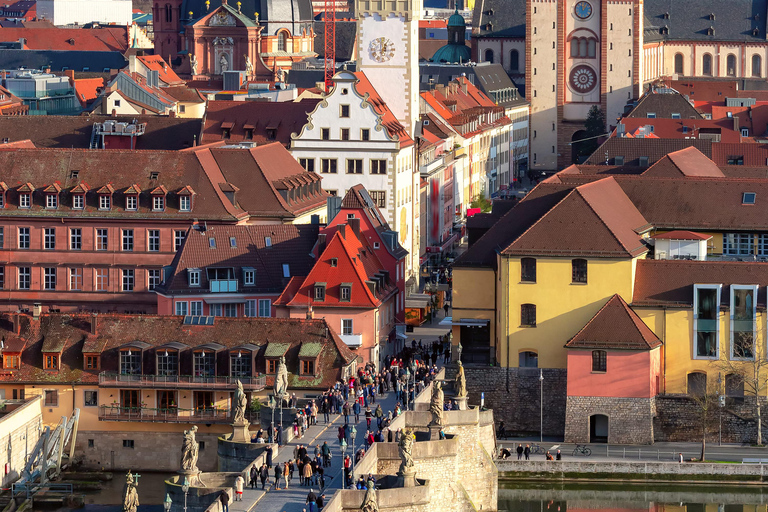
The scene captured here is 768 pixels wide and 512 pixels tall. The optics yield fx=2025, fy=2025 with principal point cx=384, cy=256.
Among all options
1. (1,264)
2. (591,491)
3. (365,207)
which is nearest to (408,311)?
(365,207)

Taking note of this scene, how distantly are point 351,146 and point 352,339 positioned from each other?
35893 mm

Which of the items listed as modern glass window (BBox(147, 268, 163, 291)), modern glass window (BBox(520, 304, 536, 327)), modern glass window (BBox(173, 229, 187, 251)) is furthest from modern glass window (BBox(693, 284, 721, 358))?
modern glass window (BBox(147, 268, 163, 291))

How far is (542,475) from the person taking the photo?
309 feet

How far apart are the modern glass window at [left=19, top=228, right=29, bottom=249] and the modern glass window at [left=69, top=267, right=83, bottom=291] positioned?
315 cm

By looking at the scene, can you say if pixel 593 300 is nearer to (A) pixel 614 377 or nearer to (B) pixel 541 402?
(A) pixel 614 377

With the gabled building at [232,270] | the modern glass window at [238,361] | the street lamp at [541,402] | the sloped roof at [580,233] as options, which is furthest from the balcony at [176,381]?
the sloped roof at [580,233]

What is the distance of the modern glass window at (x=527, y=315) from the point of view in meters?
100

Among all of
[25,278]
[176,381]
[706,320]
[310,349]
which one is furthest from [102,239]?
[706,320]

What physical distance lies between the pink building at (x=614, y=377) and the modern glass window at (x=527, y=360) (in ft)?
9.92

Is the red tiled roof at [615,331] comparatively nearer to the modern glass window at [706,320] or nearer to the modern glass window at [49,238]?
the modern glass window at [706,320]

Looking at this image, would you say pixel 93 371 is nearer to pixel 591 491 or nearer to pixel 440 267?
pixel 591 491

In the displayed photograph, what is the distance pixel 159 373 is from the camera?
97.7 m

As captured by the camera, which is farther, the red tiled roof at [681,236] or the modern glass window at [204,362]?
the red tiled roof at [681,236]

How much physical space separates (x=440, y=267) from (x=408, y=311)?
29244mm
